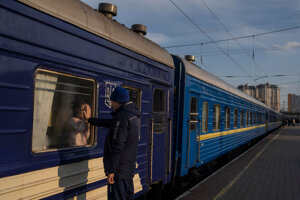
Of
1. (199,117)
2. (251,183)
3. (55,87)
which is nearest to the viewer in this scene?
(55,87)

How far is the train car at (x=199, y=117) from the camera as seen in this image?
635 centimetres

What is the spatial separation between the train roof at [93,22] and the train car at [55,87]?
1 cm

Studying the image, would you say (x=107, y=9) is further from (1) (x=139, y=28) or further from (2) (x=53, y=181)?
(2) (x=53, y=181)

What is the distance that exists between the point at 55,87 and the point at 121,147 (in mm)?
908

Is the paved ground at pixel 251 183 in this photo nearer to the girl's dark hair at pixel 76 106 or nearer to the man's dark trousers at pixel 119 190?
the man's dark trousers at pixel 119 190

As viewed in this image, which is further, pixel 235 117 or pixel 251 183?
pixel 235 117

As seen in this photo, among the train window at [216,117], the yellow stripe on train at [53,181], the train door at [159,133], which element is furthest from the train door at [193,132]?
the yellow stripe on train at [53,181]

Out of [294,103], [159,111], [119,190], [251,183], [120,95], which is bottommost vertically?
[251,183]

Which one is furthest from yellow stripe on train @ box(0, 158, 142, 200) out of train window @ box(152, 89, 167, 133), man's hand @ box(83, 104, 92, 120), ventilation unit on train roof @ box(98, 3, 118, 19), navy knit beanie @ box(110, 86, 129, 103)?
ventilation unit on train roof @ box(98, 3, 118, 19)

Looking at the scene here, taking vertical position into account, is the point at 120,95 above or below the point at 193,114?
above

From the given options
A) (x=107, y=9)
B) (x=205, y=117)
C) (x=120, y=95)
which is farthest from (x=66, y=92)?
(x=205, y=117)

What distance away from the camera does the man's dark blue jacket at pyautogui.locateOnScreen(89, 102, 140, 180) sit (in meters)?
3.08

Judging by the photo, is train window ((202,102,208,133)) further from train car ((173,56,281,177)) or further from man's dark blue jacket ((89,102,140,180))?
man's dark blue jacket ((89,102,140,180))

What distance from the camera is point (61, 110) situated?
10.5 ft
